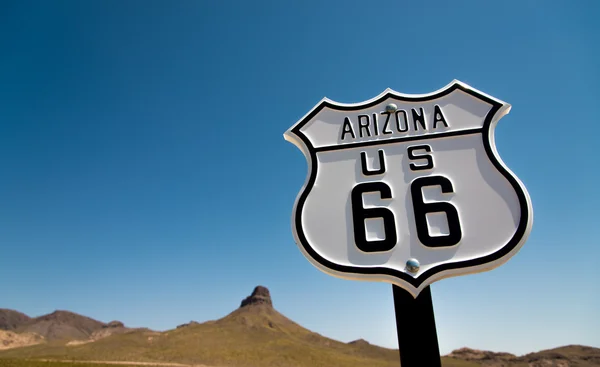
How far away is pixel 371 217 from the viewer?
11.5 feet

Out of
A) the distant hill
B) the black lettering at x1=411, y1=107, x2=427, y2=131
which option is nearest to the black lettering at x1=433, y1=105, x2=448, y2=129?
the black lettering at x1=411, y1=107, x2=427, y2=131

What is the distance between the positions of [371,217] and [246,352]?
128253 mm

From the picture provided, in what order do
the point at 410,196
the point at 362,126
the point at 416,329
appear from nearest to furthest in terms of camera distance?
the point at 416,329, the point at 410,196, the point at 362,126

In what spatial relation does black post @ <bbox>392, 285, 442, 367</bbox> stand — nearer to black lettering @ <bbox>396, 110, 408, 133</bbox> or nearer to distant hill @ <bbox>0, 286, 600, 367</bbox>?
black lettering @ <bbox>396, 110, 408, 133</bbox>

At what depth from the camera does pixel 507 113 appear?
3801 mm

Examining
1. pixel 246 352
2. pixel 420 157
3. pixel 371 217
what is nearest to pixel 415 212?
pixel 371 217

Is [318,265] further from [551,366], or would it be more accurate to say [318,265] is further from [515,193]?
[551,366]

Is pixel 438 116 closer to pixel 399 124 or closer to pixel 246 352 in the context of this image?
pixel 399 124

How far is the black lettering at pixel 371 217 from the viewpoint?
3.36m

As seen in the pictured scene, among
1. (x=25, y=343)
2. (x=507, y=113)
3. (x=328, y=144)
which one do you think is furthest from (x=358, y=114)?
(x=25, y=343)

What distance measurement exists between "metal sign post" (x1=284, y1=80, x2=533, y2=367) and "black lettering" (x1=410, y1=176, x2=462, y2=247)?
10 millimetres

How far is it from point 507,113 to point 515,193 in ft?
3.32

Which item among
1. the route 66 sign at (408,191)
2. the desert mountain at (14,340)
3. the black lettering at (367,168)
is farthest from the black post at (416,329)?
the desert mountain at (14,340)

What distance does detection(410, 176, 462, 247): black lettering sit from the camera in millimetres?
3266
